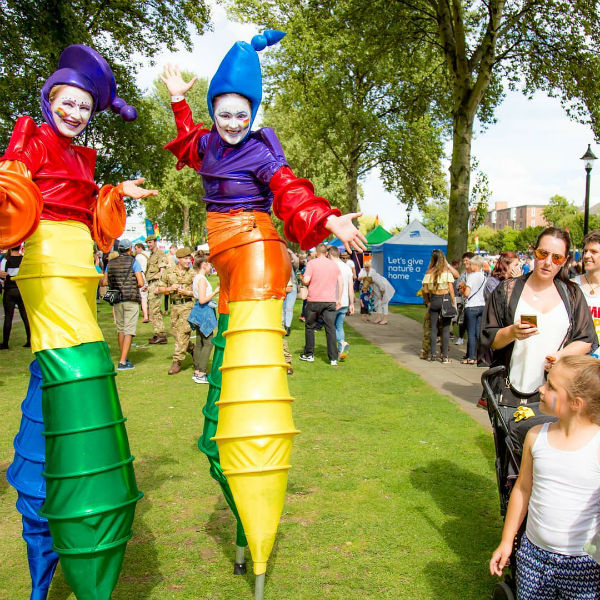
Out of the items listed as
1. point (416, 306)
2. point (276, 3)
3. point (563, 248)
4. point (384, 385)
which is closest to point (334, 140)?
point (276, 3)

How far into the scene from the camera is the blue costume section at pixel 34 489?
9.71 feet

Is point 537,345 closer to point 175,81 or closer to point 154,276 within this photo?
point 175,81

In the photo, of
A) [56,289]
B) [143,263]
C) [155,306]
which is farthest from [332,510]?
[143,263]

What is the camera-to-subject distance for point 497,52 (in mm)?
15016

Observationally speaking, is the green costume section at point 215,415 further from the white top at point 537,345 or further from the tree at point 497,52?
the tree at point 497,52

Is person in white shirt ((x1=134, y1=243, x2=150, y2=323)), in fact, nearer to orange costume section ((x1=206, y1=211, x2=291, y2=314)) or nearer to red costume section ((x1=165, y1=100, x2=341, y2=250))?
orange costume section ((x1=206, y1=211, x2=291, y2=314))

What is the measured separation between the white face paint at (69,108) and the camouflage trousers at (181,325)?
6415mm

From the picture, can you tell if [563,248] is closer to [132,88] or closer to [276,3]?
[132,88]

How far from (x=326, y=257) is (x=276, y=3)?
18188 mm

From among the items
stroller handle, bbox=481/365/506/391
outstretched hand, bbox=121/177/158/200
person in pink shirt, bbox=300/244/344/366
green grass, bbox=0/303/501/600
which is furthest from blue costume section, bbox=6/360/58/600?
person in pink shirt, bbox=300/244/344/366

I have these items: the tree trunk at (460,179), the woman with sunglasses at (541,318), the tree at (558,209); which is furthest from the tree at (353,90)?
the tree at (558,209)

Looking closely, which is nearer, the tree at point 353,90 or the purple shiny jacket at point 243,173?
the purple shiny jacket at point 243,173

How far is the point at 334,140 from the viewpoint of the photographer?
87.6ft

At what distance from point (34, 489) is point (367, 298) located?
15104 mm
